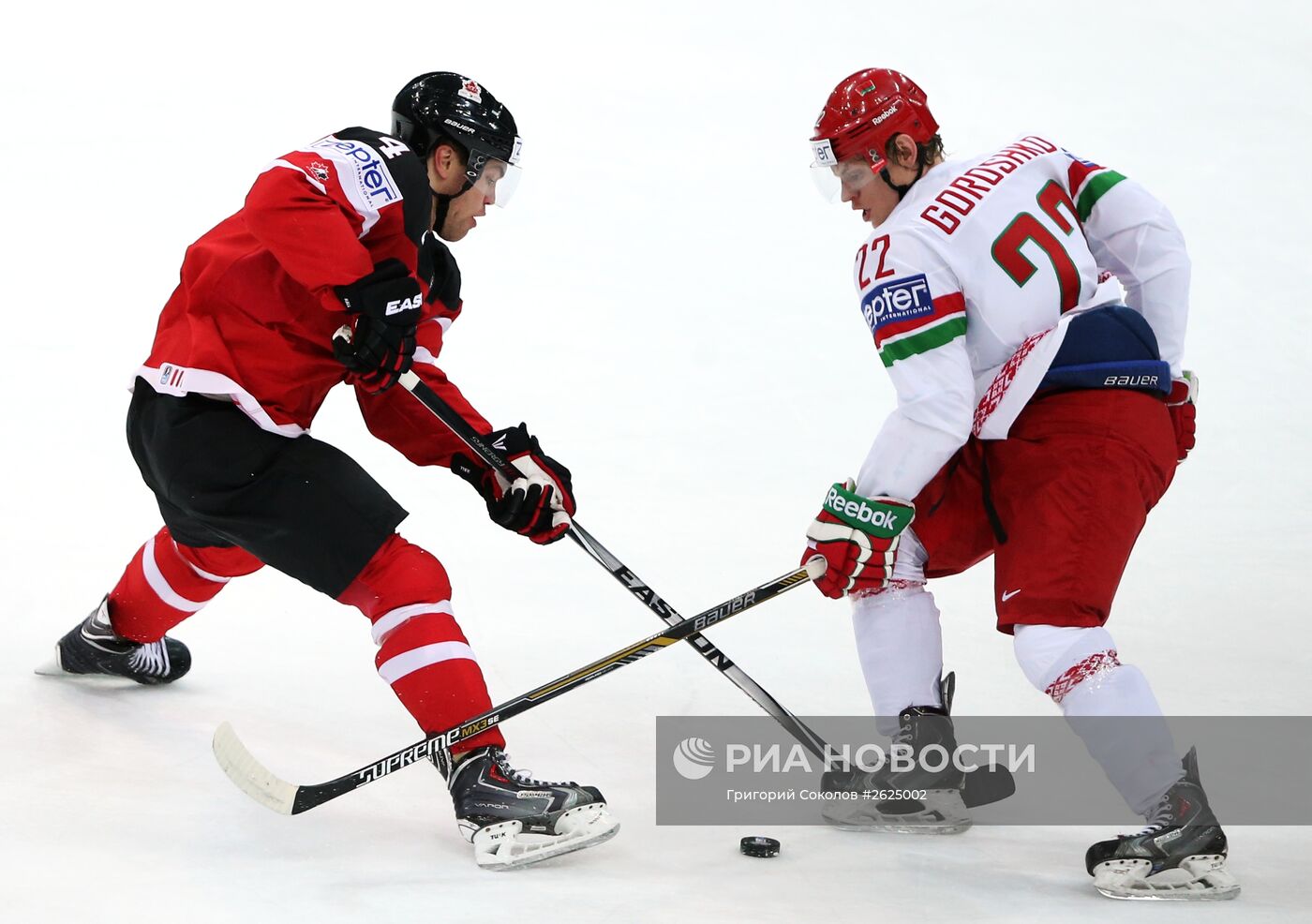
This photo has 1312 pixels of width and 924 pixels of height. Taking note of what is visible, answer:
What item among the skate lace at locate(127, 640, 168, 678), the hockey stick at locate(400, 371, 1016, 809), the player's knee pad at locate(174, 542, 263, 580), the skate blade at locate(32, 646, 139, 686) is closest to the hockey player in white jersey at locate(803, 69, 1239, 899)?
the hockey stick at locate(400, 371, 1016, 809)

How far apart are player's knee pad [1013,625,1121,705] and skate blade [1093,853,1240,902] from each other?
0.99 ft

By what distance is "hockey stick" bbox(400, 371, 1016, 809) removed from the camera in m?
2.83

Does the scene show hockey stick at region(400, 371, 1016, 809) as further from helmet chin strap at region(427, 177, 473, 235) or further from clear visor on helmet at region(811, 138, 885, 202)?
clear visor on helmet at region(811, 138, 885, 202)

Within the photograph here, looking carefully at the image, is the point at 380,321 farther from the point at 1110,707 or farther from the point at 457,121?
the point at 1110,707

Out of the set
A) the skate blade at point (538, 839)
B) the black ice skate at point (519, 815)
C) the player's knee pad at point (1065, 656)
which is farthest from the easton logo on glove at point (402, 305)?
the player's knee pad at point (1065, 656)

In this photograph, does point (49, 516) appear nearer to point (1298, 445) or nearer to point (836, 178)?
point (836, 178)

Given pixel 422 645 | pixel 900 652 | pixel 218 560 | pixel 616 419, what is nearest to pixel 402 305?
pixel 422 645

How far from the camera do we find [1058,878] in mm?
2465

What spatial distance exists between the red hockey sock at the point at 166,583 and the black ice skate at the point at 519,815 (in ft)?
2.72

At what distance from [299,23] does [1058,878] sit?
7054 mm

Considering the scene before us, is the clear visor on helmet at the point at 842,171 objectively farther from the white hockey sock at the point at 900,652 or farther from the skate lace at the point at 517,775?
the skate lace at the point at 517,775

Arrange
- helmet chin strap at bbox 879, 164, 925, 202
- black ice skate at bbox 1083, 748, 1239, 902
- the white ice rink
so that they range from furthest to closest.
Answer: helmet chin strap at bbox 879, 164, 925, 202
the white ice rink
black ice skate at bbox 1083, 748, 1239, 902

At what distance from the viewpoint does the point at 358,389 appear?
3031 millimetres

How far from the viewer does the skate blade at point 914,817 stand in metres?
2.72
